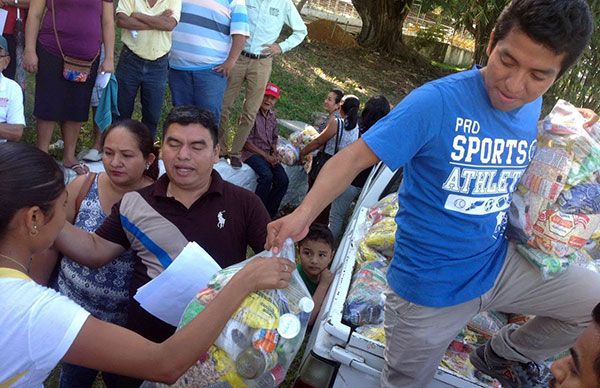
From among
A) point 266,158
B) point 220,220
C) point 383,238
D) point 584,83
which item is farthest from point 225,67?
point 584,83

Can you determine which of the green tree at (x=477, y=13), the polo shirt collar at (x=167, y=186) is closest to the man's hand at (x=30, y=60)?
the polo shirt collar at (x=167, y=186)

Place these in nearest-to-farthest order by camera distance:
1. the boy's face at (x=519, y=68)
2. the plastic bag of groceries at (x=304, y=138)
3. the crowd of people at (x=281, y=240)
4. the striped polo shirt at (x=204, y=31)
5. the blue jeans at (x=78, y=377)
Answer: the crowd of people at (x=281, y=240)
the boy's face at (x=519, y=68)
the blue jeans at (x=78, y=377)
the striped polo shirt at (x=204, y=31)
the plastic bag of groceries at (x=304, y=138)

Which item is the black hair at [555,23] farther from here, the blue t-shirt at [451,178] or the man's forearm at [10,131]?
the man's forearm at [10,131]

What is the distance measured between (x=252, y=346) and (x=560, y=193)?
51.4 inches

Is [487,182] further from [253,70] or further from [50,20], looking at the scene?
[253,70]

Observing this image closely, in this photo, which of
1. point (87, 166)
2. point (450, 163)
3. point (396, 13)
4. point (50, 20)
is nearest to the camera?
point (450, 163)

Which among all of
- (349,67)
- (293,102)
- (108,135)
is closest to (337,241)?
(108,135)

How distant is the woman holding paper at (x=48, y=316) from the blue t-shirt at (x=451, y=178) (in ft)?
2.12

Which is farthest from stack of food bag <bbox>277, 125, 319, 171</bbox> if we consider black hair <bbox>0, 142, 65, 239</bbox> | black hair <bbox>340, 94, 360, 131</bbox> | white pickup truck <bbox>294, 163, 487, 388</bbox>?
black hair <bbox>0, 142, 65, 239</bbox>

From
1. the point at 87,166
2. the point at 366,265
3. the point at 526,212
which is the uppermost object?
the point at 526,212

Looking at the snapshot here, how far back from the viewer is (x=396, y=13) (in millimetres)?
17594

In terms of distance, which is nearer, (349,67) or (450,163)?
(450,163)

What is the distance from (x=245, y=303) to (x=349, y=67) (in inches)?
529

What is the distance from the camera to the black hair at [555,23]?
1931 mm
